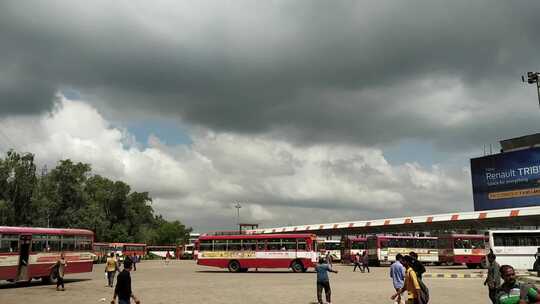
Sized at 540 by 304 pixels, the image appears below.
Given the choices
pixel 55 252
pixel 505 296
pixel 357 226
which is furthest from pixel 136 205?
pixel 505 296

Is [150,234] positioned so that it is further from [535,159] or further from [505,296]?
[505,296]

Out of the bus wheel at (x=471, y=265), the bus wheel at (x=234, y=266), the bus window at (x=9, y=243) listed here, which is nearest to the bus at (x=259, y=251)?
the bus wheel at (x=234, y=266)

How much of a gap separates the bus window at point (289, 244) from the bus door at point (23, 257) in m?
17.4

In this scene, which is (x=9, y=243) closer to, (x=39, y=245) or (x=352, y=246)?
(x=39, y=245)

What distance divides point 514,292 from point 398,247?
4348cm

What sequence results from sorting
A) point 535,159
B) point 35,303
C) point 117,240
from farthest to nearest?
point 117,240, point 535,159, point 35,303

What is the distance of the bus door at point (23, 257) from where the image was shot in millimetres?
23781

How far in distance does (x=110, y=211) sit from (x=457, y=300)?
80.4 m

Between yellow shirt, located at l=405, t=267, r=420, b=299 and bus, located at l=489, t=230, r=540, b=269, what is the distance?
2736 cm

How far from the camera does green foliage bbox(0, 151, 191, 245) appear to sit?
58188 millimetres

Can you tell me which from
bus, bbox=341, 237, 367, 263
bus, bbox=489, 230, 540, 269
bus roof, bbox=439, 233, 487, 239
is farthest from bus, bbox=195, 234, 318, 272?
bus, bbox=341, 237, 367, 263

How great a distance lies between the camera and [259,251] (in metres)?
36.7

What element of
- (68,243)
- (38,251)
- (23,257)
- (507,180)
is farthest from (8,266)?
(507,180)

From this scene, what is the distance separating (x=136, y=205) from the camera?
94625 millimetres
